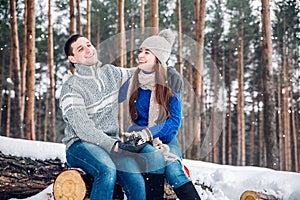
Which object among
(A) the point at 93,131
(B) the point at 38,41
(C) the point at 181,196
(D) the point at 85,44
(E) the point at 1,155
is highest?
(B) the point at 38,41

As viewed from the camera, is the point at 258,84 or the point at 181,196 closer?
the point at 181,196

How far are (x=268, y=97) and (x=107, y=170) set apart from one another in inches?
66.5

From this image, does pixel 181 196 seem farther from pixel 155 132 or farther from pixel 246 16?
pixel 246 16

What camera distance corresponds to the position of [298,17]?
433cm

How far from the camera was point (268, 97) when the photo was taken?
2.94 metres

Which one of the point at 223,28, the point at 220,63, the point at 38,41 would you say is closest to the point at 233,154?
the point at 220,63

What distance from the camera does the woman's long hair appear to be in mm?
1750

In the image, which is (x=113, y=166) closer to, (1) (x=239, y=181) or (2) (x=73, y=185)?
(2) (x=73, y=185)

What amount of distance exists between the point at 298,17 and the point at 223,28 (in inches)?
37.5

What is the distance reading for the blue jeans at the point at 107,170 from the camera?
5.24 feet

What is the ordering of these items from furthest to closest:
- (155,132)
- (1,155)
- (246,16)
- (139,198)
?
1. (246,16)
2. (1,155)
3. (155,132)
4. (139,198)

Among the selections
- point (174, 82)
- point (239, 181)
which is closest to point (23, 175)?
point (174, 82)

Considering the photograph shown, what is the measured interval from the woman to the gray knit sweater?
3.0 inches

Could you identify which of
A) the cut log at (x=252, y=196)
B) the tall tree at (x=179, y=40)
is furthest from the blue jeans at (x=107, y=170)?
the tall tree at (x=179, y=40)
